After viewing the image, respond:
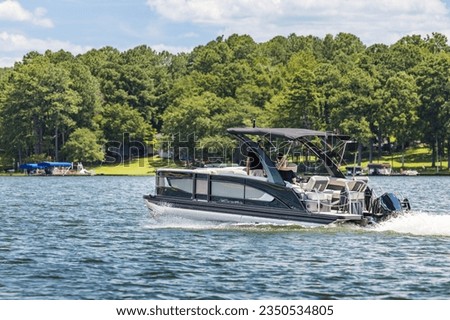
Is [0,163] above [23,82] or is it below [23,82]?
below

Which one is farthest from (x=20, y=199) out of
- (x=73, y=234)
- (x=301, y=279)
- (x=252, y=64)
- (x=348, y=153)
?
(x=252, y=64)

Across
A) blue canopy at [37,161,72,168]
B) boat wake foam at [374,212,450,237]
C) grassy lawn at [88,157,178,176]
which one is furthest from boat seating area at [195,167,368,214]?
blue canopy at [37,161,72,168]

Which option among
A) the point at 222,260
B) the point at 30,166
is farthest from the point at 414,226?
the point at 30,166

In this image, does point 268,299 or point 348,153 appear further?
point 348,153

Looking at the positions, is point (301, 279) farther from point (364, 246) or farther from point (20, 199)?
point (20, 199)

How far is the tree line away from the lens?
14562cm

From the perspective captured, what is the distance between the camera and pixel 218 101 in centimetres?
16138

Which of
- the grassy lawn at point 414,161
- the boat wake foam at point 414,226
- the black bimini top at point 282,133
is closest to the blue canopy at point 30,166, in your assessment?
the grassy lawn at point 414,161

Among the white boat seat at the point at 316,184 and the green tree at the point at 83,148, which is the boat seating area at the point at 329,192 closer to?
the white boat seat at the point at 316,184

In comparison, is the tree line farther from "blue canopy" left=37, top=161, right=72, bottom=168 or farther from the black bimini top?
the black bimini top

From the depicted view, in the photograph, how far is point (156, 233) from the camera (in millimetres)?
42656

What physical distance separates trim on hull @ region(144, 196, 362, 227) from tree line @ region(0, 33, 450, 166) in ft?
324

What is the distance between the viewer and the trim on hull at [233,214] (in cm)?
4138

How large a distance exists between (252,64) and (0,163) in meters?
55.5
